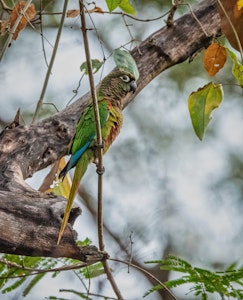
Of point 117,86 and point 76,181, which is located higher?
point 117,86

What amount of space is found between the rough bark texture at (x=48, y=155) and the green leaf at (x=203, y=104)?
0.43m

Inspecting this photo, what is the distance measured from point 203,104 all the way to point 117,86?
42 cm

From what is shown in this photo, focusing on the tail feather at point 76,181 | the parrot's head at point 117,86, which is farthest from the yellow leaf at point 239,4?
the tail feather at point 76,181

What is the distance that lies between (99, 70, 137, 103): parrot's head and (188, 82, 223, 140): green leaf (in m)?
0.35

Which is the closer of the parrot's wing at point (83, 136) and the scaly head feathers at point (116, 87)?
the parrot's wing at point (83, 136)

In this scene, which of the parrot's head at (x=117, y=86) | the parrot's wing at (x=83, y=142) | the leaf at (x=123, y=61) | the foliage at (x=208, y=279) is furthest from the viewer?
the parrot's head at (x=117, y=86)

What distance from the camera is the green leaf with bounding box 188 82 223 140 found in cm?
220

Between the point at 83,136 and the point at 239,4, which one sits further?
A: the point at 83,136

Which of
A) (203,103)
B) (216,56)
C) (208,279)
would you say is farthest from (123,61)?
(208,279)

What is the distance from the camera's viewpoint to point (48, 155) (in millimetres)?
2498

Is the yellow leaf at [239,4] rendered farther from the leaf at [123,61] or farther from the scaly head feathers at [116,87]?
the scaly head feathers at [116,87]

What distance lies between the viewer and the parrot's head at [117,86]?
2.51 meters

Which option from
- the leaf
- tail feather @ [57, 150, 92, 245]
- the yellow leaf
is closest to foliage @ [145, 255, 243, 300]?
tail feather @ [57, 150, 92, 245]

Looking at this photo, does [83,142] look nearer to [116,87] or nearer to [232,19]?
[116,87]
